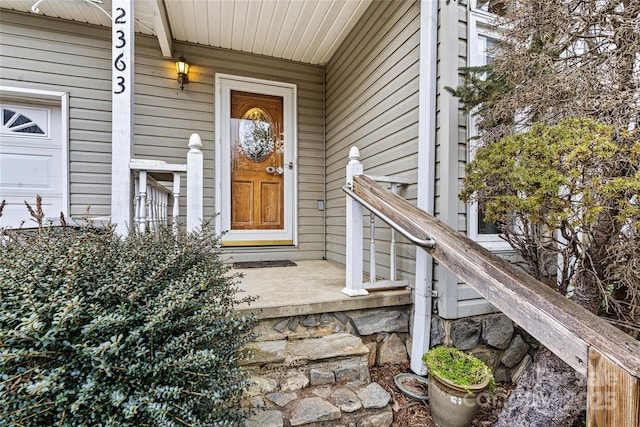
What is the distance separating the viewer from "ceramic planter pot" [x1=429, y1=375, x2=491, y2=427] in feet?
4.96

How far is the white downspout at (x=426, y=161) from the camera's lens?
1.99 metres

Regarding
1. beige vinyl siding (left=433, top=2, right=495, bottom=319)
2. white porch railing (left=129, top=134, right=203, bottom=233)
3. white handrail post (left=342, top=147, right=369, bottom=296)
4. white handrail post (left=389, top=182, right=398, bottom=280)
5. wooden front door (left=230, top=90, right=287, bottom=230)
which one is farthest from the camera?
wooden front door (left=230, top=90, right=287, bottom=230)

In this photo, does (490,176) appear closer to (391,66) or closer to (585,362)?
(585,362)

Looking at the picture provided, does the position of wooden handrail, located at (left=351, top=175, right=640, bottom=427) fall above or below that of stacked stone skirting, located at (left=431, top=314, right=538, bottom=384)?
above

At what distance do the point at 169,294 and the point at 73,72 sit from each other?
330 cm

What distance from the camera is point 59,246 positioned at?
3.85ft

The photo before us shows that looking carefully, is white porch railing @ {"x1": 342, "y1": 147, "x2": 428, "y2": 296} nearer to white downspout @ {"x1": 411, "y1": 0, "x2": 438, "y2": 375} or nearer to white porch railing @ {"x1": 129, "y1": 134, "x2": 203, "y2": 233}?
white downspout @ {"x1": 411, "y1": 0, "x2": 438, "y2": 375}

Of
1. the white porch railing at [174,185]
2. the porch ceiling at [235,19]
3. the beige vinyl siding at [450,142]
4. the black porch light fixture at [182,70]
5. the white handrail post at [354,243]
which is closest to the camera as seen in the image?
the white porch railing at [174,185]

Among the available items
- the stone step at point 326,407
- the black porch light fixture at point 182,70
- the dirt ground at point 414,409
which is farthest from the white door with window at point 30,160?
the dirt ground at point 414,409

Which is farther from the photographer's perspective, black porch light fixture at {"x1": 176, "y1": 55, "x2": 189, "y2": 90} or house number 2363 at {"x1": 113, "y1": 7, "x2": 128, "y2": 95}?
black porch light fixture at {"x1": 176, "y1": 55, "x2": 189, "y2": 90}

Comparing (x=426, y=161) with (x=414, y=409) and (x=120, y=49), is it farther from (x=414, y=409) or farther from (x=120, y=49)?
(x=120, y=49)

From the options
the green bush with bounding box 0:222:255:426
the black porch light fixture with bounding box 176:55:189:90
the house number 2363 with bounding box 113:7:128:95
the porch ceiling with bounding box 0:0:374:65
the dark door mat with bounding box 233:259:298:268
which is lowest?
the dark door mat with bounding box 233:259:298:268

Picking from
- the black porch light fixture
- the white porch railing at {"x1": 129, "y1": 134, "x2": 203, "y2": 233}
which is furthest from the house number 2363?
the black porch light fixture

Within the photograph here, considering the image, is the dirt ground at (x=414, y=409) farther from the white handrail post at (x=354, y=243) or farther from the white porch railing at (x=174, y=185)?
the white porch railing at (x=174, y=185)
